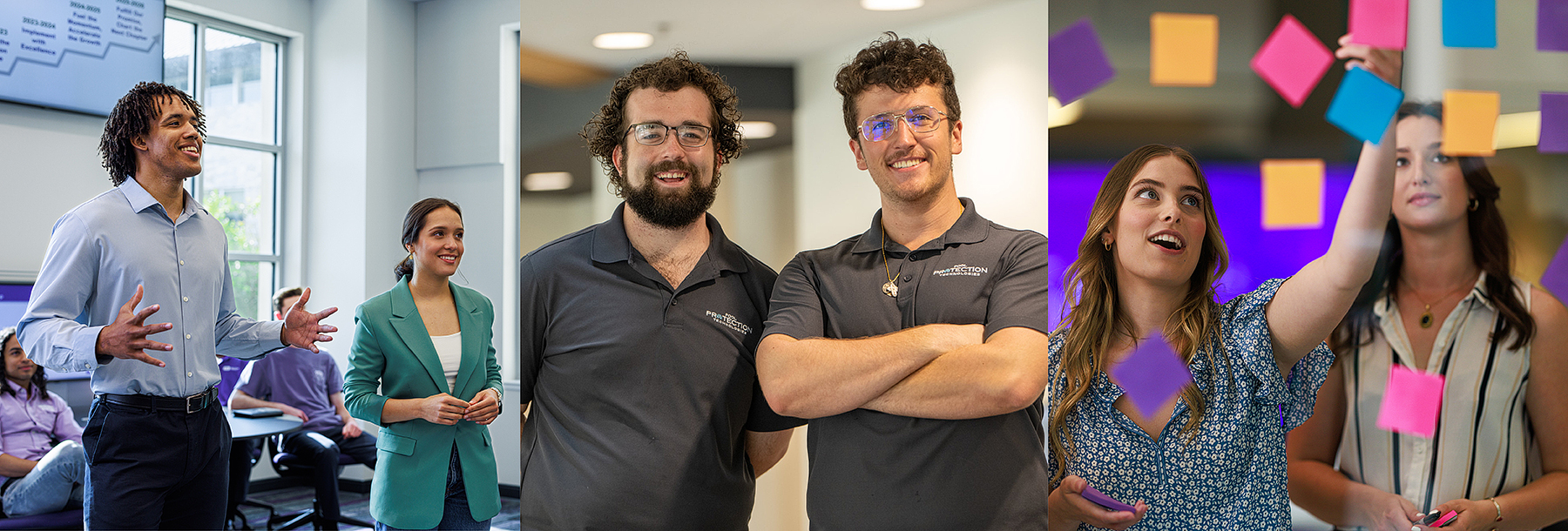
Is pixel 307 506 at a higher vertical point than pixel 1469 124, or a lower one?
lower

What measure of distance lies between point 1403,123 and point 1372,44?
0.48 ft

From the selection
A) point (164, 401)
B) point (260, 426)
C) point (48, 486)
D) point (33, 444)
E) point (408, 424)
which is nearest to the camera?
point (164, 401)

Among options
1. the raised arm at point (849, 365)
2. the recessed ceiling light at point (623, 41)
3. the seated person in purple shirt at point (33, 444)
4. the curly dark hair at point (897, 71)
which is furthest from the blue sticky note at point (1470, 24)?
the seated person in purple shirt at point (33, 444)

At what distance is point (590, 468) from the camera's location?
1738 mm

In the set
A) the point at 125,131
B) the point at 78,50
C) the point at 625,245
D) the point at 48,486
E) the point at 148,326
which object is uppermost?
the point at 78,50

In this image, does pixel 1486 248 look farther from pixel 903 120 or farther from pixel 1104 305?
pixel 903 120

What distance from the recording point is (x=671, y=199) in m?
1.72

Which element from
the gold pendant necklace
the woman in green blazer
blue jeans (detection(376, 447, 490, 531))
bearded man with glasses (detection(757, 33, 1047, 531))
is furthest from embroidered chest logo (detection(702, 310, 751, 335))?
blue jeans (detection(376, 447, 490, 531))

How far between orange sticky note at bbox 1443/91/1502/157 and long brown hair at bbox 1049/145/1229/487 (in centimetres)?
40

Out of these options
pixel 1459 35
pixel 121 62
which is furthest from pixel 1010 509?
→ pixel 121 62

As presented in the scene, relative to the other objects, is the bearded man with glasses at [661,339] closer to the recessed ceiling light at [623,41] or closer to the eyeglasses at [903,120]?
the recessed ceiling light at [623,41]

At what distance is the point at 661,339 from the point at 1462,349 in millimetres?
1443

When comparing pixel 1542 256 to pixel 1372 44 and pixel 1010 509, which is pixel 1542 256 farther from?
pixel 1010 509

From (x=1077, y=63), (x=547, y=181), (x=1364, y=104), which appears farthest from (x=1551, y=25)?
(x=547, y=181)
